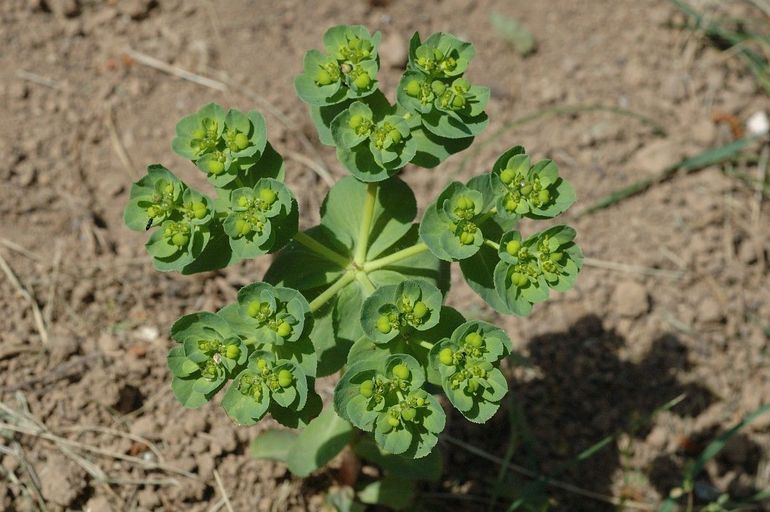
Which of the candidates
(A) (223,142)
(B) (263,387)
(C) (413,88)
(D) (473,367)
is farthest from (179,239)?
(D) (473,367)

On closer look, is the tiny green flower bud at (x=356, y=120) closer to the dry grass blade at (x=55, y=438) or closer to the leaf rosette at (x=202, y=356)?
the leaf rosette at (x=202, y=356)

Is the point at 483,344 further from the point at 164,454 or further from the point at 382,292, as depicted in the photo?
the point at 164,454

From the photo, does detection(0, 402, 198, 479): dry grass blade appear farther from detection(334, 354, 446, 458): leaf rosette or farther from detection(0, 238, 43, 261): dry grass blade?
detection(334, 354, 446, 458): leaf rosette

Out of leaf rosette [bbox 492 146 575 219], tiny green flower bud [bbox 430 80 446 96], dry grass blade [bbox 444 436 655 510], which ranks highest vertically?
tiny green flower bud [bbox 430 80 446 96]

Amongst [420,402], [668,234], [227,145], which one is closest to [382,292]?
[420,402]

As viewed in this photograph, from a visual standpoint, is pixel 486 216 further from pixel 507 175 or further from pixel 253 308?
pixel 253 308

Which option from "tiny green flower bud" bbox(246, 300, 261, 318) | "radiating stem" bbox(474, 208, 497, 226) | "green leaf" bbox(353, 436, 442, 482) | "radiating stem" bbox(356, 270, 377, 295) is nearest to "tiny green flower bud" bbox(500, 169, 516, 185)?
"radiating stem" bbox(474, 208, 497, 226)
